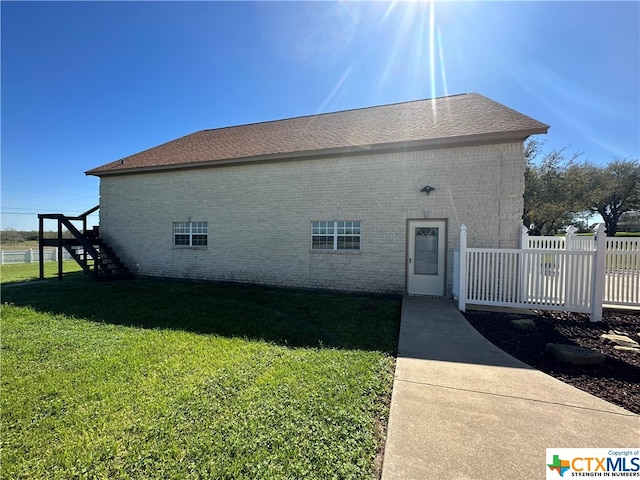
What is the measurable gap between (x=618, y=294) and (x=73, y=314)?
1266 cm

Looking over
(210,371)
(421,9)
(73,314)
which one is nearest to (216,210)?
(73,314)

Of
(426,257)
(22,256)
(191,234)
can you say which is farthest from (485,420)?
(22,256)

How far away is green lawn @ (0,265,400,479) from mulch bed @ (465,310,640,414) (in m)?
2.05

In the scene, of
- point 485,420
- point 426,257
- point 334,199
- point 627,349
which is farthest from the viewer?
point 334,199

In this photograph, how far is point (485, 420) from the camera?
2756mm

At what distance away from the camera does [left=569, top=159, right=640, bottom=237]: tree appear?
21672 millimetres

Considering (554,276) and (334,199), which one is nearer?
(554,276)

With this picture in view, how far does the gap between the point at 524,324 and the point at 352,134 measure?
7623mm

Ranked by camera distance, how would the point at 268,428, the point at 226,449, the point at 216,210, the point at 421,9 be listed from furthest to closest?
the point at 216,210 < the point at 421,9 < the point at 268,428 < the point at 226,449

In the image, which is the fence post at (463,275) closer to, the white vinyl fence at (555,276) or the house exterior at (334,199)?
the white vinyl fence at (555,276)

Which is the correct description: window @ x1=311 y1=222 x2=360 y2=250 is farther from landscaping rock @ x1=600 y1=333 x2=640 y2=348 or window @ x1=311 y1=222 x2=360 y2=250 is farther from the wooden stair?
the wooden stair

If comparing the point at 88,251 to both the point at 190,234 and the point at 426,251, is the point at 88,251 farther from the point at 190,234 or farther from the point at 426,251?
the point at 426,251

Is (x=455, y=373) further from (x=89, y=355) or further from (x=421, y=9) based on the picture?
(x=421, y=9)

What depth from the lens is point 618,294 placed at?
6.53 meters
